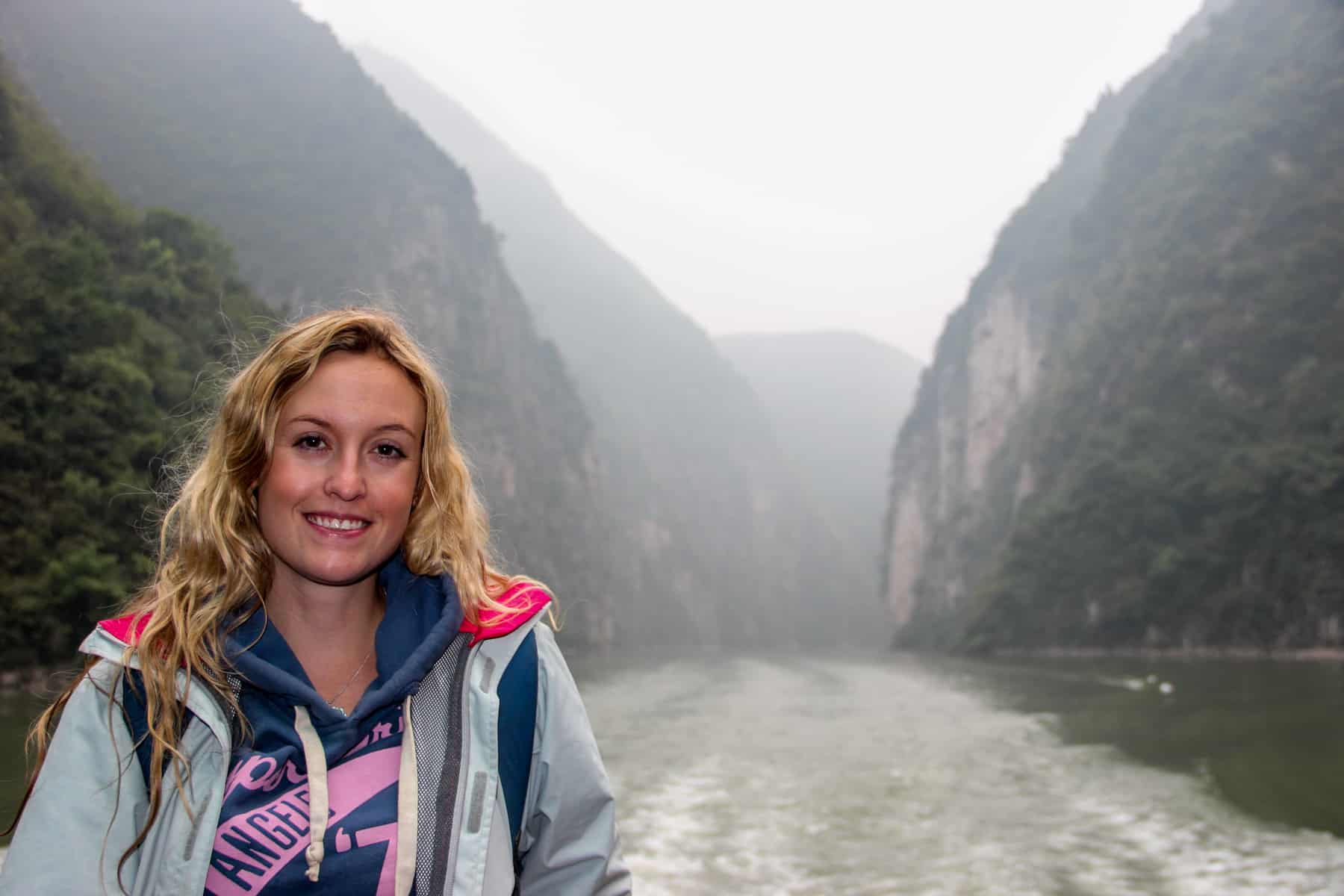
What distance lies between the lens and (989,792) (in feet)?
40.7

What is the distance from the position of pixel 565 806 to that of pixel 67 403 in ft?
90.8

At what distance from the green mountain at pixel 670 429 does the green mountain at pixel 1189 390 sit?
57470mm

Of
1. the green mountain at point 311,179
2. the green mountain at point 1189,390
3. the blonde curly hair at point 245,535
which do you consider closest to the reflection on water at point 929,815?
the blonde curly hair at point 245,535

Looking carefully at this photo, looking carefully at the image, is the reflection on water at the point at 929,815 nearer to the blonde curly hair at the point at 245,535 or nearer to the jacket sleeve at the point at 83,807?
the blonde curly hair at the point at 245,535

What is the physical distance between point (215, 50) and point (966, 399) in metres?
66.4

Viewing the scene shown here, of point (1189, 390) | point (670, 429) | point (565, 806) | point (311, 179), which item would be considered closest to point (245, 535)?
point (565, 806)

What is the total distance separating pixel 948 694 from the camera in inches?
1146

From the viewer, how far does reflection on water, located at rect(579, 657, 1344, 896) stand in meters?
8.24

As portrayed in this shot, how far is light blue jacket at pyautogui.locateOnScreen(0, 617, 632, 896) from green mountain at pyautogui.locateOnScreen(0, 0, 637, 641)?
58676 millimetres

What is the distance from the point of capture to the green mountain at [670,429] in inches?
5330

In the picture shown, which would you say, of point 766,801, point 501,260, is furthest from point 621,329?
point 766,801

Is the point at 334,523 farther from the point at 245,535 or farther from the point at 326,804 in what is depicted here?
the point at 326,804

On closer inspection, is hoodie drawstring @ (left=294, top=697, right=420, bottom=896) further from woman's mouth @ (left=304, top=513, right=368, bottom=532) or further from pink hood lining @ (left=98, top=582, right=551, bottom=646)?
woman's mouth @ (left=304, top=513, right=368, bottom=532)

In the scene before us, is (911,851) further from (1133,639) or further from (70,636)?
(1133,639)
